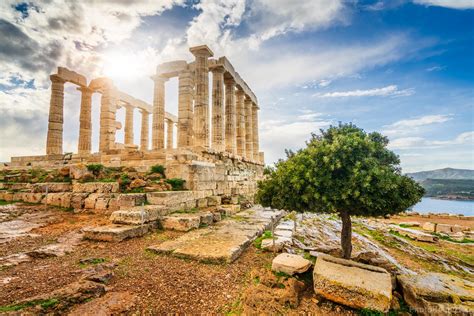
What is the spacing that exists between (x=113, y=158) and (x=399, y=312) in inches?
505

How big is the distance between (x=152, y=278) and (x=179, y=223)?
304cm

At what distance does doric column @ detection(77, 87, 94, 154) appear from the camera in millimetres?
18391

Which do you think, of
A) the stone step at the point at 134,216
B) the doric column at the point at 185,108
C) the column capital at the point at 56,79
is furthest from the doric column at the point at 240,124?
the stone step at the point at 134,216

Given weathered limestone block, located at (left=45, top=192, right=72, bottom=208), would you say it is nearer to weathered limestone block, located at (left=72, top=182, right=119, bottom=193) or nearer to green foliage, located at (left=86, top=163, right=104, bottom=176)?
weathered limestone block, located at (left=72, top=182, right=119, bottom=193)

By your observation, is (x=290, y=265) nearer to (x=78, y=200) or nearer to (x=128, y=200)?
(x=128, y=200)

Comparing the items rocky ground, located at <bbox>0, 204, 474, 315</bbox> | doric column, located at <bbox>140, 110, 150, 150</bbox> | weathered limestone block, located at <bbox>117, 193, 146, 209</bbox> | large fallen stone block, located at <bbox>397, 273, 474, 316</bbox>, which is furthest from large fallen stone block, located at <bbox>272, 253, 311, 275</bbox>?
doric column, located at <bbox>140, 110, 150, 150</bbox>

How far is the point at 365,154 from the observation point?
4371 mm

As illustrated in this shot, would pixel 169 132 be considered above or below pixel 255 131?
above

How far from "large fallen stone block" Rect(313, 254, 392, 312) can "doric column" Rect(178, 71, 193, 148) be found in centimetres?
1373

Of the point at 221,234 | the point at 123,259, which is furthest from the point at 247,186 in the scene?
the point at 123,259

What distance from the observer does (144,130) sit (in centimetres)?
2323

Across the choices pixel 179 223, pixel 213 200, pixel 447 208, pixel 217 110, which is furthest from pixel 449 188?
pixel 179 223

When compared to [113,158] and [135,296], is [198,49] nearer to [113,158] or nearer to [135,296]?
[113,158]

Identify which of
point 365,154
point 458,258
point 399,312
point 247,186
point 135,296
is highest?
point 365,154
